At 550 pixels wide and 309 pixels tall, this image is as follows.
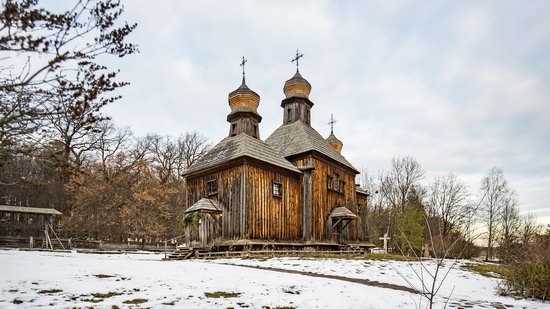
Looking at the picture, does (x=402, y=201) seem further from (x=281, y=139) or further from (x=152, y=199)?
(x=152, y=199)

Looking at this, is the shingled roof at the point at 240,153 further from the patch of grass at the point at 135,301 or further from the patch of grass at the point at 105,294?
the patch of grass at the point at 135,301

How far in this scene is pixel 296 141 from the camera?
22.5 metres

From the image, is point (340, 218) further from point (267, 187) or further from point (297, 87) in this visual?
point (297, 87)

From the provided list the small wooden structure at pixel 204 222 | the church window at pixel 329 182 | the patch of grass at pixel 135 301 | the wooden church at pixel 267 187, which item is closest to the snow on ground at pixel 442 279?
the wooden church at pixel 267 187

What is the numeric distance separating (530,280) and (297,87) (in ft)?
63.8

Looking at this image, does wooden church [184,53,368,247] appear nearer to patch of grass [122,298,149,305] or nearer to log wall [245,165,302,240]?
log wall [245,165,302,240]

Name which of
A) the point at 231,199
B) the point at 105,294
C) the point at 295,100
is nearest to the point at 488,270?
the point at 231,199

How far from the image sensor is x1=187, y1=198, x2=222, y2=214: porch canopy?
57.8 ft

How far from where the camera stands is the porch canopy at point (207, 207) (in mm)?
17609

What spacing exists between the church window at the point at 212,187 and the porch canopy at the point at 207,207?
20.2 inches

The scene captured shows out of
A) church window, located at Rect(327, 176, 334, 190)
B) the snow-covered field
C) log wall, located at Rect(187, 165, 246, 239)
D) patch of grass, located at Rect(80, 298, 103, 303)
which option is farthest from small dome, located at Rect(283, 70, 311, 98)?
patch of grass, located at Rect(80, 298, 103, 303)

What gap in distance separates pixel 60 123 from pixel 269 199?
47.2 feet

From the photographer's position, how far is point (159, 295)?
21.8 ft

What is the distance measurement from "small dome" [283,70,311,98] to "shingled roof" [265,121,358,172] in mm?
2340
